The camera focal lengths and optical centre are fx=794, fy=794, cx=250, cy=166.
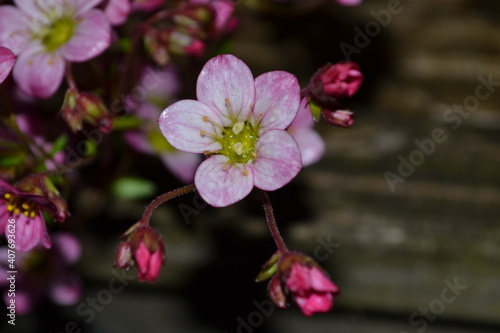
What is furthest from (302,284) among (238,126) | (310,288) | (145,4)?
(145,4)

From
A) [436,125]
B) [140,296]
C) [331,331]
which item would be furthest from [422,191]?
[140,296]

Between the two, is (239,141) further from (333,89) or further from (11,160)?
(11,160)

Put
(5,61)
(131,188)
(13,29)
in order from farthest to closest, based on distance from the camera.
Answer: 1. (131,188)
2. (13,29)
3. (5,61)

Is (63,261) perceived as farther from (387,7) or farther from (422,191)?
(387,7)

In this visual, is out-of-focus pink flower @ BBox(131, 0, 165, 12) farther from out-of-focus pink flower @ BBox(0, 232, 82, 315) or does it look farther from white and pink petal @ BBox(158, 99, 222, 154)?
out-of-focus pink flower @ BBox(0, 232, 82, 315)

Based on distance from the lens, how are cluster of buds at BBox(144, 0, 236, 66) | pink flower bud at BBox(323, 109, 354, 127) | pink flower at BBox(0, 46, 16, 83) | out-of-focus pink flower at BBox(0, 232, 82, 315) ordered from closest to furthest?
pink flower at BBox(0, 46, 16, 83) → pink flower bud at BBox(323, 109, 354, 127) → cluster of buds at BBox(144, 0, 236, 66) → out-of-focus pink flower at BBox(0, 232, 82, 315)

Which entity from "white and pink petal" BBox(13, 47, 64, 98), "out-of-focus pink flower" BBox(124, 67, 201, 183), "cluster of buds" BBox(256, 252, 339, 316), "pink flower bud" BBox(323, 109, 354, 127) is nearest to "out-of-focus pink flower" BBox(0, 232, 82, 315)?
"out-of-focus pink flower" BBox(124, 67, 201, 183)
